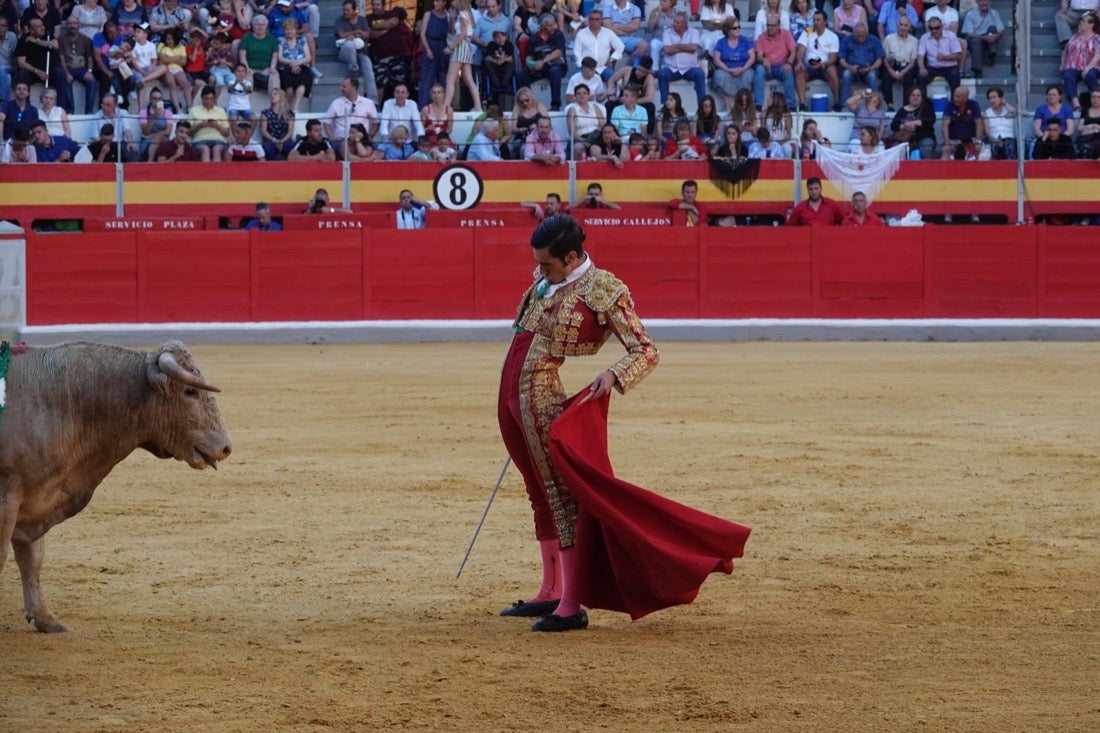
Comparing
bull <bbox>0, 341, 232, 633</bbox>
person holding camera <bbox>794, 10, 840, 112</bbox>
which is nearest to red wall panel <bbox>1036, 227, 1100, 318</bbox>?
person holding camera <bbox>794, 10, 840, 112</bbox>

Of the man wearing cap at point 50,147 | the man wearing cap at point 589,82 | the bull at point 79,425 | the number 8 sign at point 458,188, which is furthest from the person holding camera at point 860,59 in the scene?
the bull at point 79,425

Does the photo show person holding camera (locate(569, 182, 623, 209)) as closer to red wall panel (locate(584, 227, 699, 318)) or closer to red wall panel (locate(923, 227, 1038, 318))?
red wall panel (locate(584, 227, 699, 318))

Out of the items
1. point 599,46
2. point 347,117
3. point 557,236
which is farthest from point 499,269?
point 557,236

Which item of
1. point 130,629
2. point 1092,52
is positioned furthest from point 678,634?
point 1092,52

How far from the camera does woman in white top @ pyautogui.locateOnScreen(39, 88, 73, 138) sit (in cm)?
1591

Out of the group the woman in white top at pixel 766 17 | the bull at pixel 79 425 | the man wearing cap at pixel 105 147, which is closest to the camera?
the bull at pixel 79 425

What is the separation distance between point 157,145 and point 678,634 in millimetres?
12297

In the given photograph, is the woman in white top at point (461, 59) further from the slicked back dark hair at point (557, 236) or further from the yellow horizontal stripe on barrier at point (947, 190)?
the slicked back dark hair at point (557, 236)

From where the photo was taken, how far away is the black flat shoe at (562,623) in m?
4.80

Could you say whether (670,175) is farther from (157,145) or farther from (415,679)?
(415,679)

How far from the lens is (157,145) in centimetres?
1593

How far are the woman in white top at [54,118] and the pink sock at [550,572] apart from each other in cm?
1222

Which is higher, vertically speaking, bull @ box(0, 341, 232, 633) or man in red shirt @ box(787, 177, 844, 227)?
man in red shirt @ box(787, 177, 844, 227)

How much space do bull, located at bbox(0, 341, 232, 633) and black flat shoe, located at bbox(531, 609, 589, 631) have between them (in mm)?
1083
